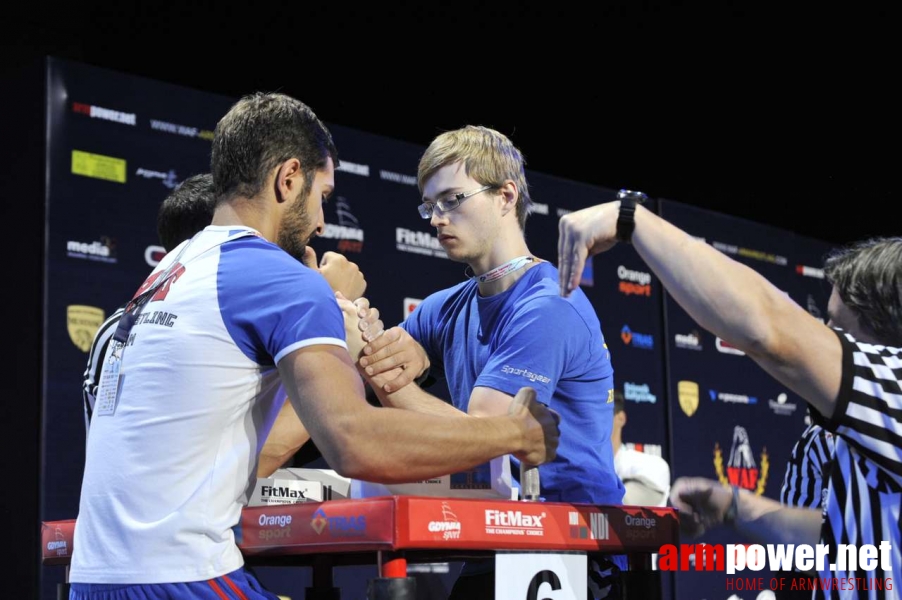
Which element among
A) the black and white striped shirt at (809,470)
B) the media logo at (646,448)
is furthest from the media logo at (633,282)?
the black and white striped shirt at (809,470)

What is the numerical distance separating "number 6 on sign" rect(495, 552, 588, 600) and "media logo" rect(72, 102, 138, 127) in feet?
10.7

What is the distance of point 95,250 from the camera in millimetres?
4160

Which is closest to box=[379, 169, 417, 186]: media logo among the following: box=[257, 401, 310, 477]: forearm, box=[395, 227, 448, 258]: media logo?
box=[395, 227, 448, 258]: media logo

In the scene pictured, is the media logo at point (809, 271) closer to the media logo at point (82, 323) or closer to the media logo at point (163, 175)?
the media logo at point (163, 175)

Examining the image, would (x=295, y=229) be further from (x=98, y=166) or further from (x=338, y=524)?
(x=98, y=166)

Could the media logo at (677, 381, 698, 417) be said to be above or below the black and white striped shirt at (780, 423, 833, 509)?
above

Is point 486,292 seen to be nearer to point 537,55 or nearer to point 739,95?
point 537,55

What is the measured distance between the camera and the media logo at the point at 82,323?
159 inches

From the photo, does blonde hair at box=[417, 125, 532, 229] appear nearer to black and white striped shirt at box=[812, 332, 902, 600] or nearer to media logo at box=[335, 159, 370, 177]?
black and white striped shirt at box=[812, 332, 902, 600]

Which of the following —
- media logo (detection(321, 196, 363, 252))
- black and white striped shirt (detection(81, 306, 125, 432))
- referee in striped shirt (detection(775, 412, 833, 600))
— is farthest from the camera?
media logo (detection(321, 196, 363, 252))

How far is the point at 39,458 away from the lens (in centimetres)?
394

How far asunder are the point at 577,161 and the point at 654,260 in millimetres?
5236

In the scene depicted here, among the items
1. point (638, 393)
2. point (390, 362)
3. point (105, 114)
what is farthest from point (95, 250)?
point (638, 393)

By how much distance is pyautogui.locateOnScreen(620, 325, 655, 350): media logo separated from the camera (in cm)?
616
